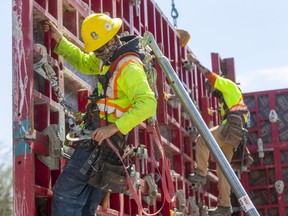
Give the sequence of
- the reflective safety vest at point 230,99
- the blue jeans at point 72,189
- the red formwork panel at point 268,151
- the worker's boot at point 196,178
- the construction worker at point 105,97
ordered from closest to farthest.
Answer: the construction worker at point 105,97 → the blue jeans at point 72,189 → the worker's boot at point 196,178 → the reflective safety vest at point 230,99 → the red formwork panel at point 268,151

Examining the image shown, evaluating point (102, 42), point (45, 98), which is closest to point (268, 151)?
point (45, 98)

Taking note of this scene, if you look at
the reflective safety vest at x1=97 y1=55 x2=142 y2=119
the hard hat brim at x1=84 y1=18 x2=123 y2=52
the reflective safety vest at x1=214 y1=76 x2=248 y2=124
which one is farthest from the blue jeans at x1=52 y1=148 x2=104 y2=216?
the reflective safety vest at x1=214 y1=76 x2=248 y2=124

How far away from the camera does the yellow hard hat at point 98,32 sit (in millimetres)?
5551

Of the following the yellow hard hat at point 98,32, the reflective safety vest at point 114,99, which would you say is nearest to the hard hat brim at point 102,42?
the yellow hard hat at point 98,32

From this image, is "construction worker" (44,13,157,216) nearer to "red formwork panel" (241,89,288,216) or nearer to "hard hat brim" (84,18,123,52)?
"hard hat brim" (84,18,123,52)

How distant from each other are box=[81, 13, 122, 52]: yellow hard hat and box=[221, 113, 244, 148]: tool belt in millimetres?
3791

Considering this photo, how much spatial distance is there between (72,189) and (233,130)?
3.93 meters

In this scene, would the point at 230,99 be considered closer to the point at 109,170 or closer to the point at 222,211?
the point at 222,211

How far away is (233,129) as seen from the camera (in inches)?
357

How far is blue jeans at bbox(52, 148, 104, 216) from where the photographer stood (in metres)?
5.50

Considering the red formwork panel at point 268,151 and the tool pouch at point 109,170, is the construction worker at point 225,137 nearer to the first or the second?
the red formwork panel at point 268,151

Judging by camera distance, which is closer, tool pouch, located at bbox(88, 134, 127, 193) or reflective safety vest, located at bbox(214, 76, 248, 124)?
→ tool pouch, located at bbox(88, 134, 127, 193)

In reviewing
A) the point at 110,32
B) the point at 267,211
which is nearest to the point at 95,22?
the point at 110,32

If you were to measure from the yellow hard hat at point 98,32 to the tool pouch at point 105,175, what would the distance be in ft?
2.96
